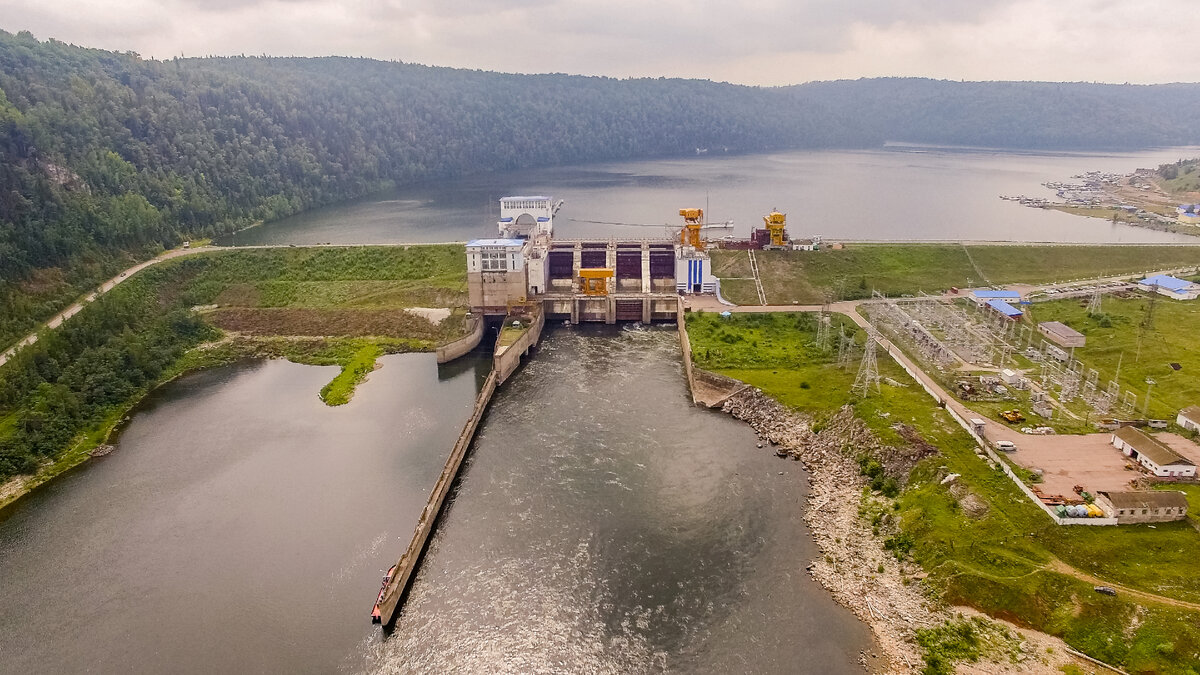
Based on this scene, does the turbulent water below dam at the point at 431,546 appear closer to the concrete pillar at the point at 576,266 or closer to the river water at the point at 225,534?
the river water at the point at 225,534

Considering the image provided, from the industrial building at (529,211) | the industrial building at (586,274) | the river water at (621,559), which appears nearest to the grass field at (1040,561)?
the river water at (621,559)

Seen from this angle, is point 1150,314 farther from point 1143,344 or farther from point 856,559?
point 856,559

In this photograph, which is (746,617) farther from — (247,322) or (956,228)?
(956,228)

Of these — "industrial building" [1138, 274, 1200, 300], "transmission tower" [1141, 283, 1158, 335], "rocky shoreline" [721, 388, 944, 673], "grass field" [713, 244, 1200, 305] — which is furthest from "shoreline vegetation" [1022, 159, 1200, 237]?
"rocky shoreline" [721, 388, 944, 673]

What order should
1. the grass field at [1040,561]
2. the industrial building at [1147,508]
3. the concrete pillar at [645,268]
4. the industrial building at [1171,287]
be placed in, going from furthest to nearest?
the concrete pillar at [645,268] → the industrial building at [1171,287] → the industrial building at [1147,508] → the grass field at [1040,561]

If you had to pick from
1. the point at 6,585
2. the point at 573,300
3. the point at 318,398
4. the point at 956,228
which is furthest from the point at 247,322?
the point at 956,228
